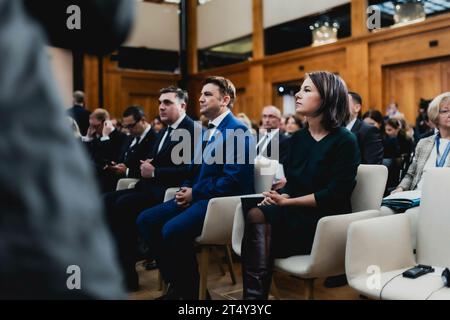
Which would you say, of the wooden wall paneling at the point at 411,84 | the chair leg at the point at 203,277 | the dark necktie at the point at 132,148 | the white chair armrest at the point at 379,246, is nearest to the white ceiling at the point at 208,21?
the wooden wall paneling at the point at 411,84

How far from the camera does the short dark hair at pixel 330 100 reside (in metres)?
2.31

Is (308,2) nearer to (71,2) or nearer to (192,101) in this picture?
(192,101)

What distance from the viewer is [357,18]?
24.1 feet

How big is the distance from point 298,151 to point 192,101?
8781mm

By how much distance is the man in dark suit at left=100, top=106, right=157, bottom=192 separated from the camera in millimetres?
3924

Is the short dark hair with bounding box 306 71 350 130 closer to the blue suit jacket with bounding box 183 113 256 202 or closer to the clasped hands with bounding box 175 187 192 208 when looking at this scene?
the blue suit jacket with bounding box 183 113 256 202

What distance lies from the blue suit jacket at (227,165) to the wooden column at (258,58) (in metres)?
6.60

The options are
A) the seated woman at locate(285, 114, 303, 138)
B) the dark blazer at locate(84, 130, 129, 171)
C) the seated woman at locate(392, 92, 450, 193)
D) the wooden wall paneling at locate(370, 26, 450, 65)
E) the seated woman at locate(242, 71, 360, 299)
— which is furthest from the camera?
the wooden wall paneling at locate(370, 26, 450, 65)

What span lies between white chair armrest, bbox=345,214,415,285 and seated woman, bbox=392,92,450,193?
109 cm

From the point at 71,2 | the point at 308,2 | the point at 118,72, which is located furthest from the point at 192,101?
the point at 71,2

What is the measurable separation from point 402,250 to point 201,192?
120cm

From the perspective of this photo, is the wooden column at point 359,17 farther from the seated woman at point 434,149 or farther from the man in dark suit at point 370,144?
the seated woman at point 434,149

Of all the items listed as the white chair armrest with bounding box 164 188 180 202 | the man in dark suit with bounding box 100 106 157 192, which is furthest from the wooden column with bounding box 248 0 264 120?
the white chair armrest with bounding box 164 188 180 202

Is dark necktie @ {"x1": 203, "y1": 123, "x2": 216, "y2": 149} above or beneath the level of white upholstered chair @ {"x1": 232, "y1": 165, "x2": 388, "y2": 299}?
above
